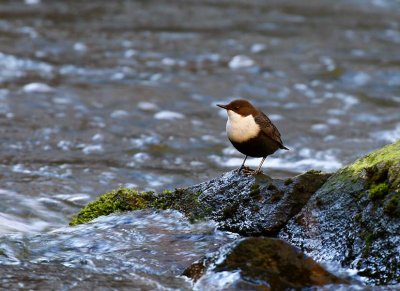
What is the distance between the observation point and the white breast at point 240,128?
484 cm

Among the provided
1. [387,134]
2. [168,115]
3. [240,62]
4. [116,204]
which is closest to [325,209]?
[116,204]

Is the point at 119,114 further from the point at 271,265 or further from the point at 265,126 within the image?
the point at 271,265

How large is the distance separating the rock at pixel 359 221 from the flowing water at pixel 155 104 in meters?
0.61

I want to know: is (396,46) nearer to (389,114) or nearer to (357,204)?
(389,114)

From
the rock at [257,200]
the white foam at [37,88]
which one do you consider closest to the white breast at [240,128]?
the rock at [257,200]

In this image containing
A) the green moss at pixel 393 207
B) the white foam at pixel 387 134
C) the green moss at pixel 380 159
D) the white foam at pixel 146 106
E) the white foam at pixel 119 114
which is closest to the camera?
the green moss at pixel 393 207

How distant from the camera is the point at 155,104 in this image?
10.2 metres

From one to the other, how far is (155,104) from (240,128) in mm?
5472

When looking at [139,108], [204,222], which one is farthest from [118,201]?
[139,108]

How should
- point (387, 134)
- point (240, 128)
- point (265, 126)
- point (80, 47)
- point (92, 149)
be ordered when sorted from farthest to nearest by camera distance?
1. point (80, 47)
2. point (387, 134)
3. point (92, 149)
4. point (265, 126)
5. point (240, 128)

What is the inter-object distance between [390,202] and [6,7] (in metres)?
11.5

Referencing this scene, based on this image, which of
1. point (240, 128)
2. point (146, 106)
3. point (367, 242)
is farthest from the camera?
point (146, 106)

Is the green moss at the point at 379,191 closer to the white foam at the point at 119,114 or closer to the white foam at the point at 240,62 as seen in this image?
the white foam at the point at 119,114

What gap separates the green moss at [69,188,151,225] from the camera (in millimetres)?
5133
